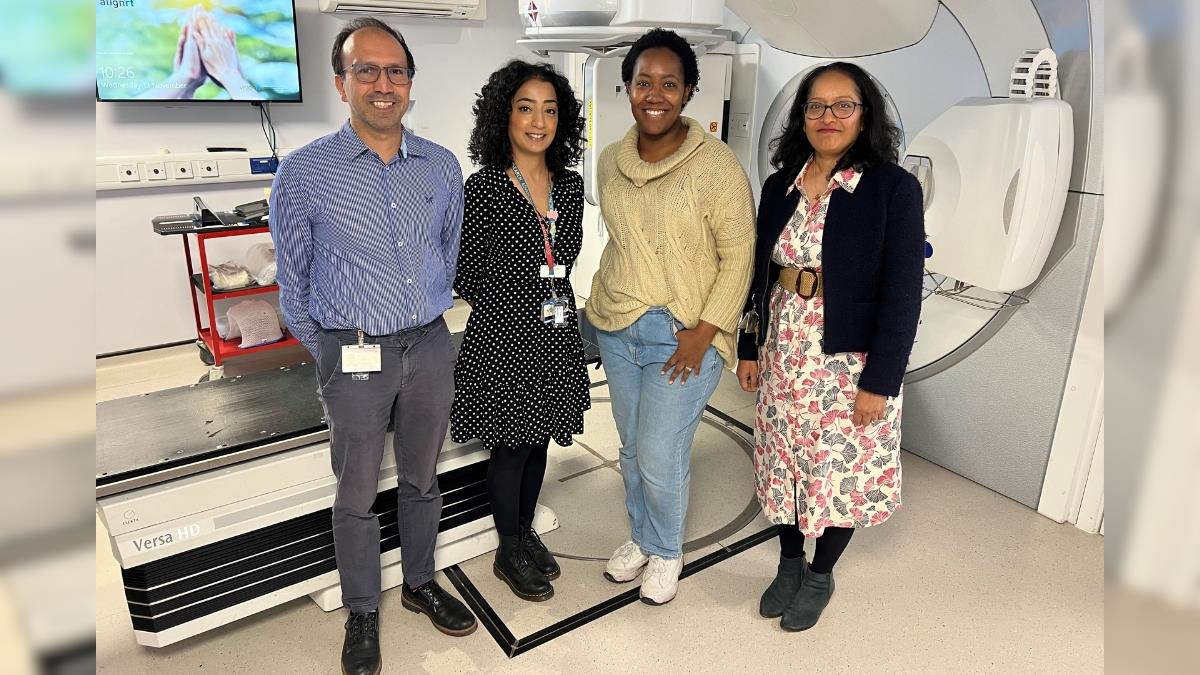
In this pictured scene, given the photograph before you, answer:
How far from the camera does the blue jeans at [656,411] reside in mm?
2002

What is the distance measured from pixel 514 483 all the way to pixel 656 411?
463 millimetres

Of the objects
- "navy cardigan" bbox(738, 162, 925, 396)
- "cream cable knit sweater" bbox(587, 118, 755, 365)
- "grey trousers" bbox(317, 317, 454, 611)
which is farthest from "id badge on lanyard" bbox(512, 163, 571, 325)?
"navy cardigan" bbox(738, 162, 925, 396)

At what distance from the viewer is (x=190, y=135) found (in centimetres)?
398

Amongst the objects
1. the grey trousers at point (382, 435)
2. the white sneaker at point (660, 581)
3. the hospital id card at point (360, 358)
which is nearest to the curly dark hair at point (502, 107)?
the grey trousers at point (382, 435)

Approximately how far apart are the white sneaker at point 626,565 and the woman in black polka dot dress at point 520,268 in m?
0.48

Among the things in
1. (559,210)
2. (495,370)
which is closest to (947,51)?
(559,210)

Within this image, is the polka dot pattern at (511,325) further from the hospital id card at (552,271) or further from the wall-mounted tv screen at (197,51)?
the wall-mounted tv screen at (197,51)

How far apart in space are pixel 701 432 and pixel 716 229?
159 cm

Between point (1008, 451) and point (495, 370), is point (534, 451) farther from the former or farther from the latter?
point (1008, 451)

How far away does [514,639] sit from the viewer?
206cm

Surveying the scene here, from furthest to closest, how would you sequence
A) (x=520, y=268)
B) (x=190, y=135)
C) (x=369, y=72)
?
(x=190, y=135) < (x=520, y=268) < (x=369, y=72)

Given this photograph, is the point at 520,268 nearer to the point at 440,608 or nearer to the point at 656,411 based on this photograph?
the point at 656,411

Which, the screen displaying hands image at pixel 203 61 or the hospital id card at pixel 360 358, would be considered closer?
the hospital id card at pixel 360 358

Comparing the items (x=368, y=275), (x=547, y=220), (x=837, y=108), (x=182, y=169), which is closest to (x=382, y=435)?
(x=368, y=275)
